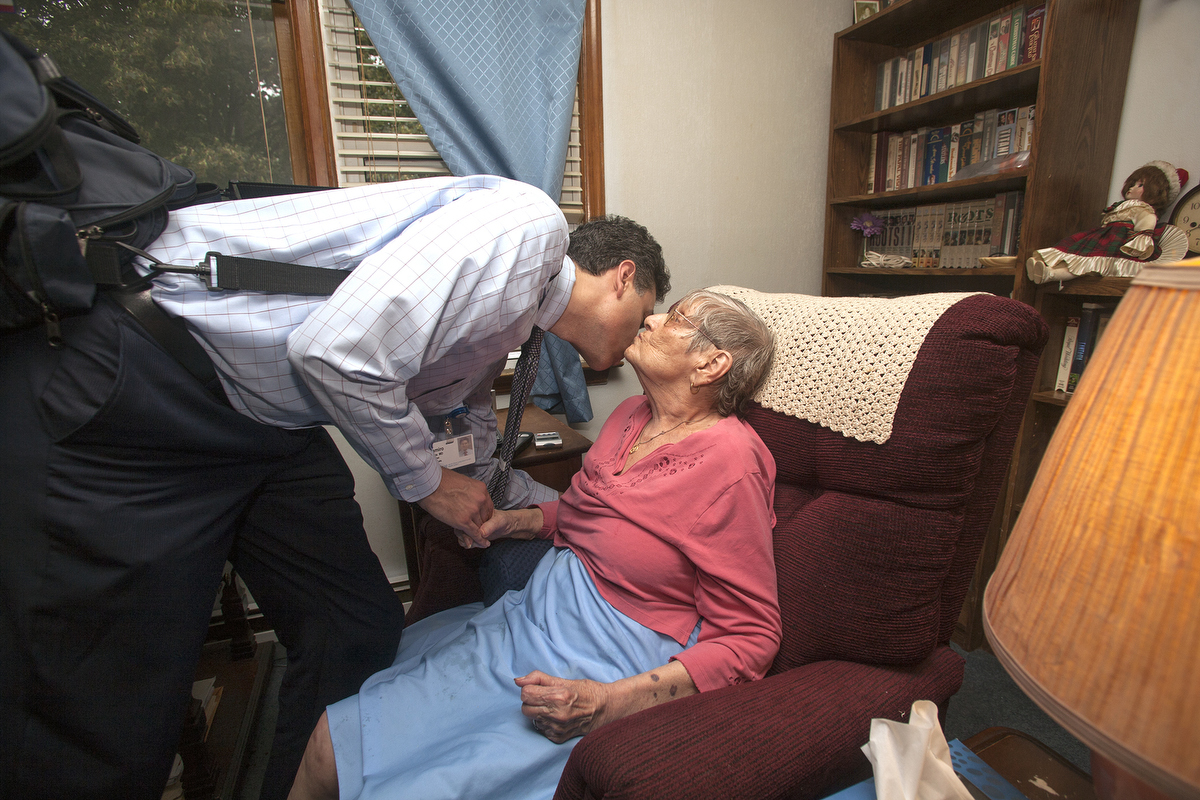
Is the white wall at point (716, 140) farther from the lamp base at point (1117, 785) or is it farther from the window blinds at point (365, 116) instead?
the lamp base at point (1117, 785)

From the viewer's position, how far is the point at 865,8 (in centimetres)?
240

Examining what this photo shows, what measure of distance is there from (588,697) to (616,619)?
0.66 ft

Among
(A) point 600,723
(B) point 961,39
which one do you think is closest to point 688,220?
(B) point 961,39

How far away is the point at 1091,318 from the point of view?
5.91ft

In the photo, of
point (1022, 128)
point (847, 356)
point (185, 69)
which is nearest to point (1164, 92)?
point (1022, 128)

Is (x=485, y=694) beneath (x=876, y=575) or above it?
beneath

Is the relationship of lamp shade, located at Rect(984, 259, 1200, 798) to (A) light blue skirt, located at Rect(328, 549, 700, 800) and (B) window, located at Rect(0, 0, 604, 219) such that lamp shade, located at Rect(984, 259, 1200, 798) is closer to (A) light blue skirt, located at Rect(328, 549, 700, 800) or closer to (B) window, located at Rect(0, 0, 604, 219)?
(A) light blue skirt, located at Rect(328, 549, 700, 800)

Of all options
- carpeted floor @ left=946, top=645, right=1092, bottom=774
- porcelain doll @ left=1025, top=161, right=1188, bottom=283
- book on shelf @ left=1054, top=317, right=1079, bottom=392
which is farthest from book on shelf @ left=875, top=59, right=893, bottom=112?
carpeted floor @ left=946, top=645, right=1092, bottom=774

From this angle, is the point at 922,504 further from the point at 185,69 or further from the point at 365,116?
the point at 185,69

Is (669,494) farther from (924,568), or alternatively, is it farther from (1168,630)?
(1168,630)

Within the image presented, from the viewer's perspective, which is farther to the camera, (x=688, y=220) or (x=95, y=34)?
(x=688, y=220)

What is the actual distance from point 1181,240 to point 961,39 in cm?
105

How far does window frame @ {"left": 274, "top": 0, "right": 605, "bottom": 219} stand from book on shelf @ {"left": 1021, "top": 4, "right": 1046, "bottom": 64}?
4.62 ft

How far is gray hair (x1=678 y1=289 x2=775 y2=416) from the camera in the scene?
4.35 feet
